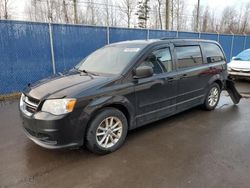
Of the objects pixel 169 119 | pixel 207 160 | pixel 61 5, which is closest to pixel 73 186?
pixel 207 160

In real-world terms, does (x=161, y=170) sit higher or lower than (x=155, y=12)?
lower

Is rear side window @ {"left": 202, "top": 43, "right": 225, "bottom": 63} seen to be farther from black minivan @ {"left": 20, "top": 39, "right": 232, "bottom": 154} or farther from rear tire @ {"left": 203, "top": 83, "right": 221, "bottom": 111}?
rear tire @ {"left": 203, "top": 83, "right": 221, "bottom": 111}

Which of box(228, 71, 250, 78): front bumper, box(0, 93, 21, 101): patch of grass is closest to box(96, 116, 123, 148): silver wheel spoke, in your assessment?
box(0, 93, 21, 101): patch of grass

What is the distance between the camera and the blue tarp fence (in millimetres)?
6676

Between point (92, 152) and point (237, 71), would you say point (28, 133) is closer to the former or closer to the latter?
point (92, 152)

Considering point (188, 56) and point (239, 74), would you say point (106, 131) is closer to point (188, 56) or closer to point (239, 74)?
point (188, 56)

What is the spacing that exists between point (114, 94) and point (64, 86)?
2.50 ft

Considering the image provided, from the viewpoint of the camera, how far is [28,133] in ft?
10.7

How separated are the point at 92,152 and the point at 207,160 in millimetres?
1735

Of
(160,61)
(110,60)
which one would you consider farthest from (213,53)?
(110,60)

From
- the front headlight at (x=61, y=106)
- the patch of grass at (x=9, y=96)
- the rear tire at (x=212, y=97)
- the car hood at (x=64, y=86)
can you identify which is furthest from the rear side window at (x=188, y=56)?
the patch of grass at (x=9, y=96)

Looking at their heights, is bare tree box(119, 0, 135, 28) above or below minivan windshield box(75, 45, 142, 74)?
above

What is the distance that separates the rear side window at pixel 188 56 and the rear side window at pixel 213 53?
1.07 feet

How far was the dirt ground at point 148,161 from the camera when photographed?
8.84 ft
